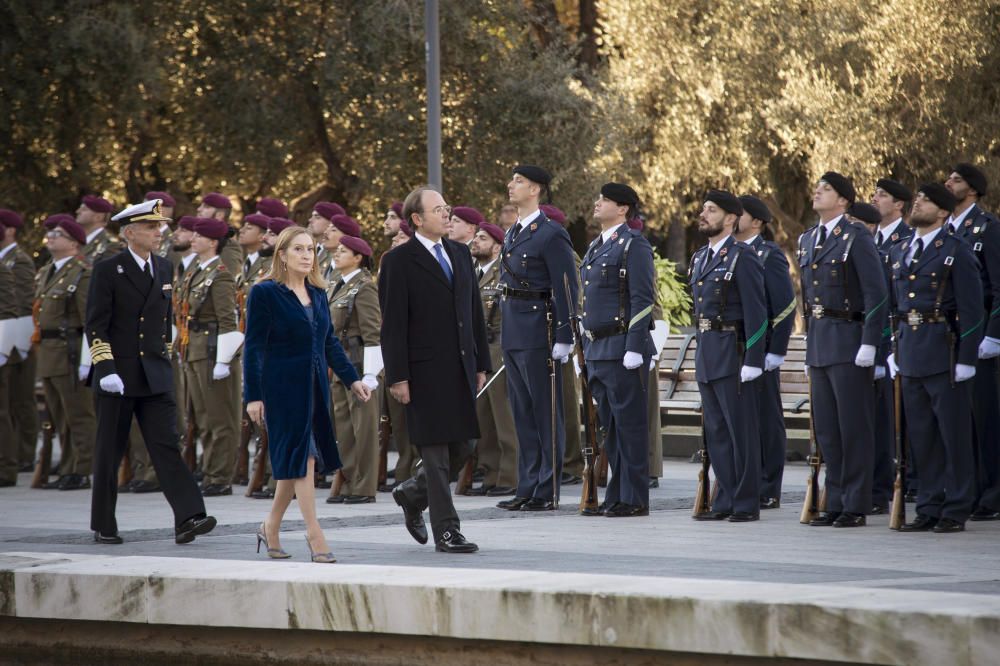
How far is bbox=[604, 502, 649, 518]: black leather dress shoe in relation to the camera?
11.4 m

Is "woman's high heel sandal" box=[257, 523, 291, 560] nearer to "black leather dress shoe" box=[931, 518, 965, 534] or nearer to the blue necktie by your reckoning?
the blue necktie

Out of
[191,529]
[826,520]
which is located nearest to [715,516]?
[826,520]

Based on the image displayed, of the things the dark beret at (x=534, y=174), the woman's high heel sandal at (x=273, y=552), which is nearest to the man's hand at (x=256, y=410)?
the woman's high heel sandal at (x=273, y=552)

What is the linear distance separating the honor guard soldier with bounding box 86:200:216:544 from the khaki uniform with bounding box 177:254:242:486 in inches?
117

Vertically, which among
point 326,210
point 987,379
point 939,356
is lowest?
point 987,379

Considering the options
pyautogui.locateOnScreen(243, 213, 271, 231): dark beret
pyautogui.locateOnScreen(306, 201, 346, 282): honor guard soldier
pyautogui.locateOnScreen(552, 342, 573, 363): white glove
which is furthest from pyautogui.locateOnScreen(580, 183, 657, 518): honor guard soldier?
pyautogui.locateOnScreen(243, 213, 271, 231): dark beret

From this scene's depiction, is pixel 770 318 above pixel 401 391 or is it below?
above

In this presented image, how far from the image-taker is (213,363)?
1364 centimetres

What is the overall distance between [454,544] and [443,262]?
1.59 meters

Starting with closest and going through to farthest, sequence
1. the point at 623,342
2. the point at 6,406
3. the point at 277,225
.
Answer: the point at 623,342 < the point at 277,225 < the point at 6,406

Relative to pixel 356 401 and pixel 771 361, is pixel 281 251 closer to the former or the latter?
pixel 771 361

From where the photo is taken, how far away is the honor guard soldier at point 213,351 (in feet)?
44.5

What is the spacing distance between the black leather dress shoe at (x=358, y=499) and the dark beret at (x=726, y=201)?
12.1 feet

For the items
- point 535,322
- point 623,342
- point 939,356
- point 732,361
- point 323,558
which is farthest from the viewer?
point 535,322
